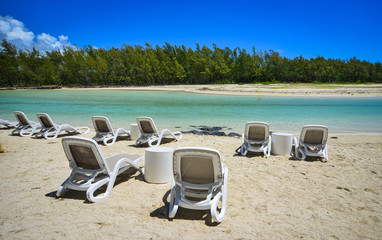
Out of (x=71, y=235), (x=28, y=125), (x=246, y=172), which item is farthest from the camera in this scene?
(x=28, y=125)

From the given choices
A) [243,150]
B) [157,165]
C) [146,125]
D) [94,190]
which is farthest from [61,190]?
[243,150]

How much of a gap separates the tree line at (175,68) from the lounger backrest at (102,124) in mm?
49816

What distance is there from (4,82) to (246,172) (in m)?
79.7

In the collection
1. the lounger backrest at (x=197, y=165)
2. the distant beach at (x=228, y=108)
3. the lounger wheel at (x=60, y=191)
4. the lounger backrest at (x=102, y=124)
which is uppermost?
the lounger backrest at (x=197, y=165)

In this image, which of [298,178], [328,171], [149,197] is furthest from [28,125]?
[328,171]

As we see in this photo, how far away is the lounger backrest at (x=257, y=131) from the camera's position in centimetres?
600

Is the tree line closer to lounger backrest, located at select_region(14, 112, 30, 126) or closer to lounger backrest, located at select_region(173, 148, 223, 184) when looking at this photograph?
lounger backrest, located at select_region(14, 112, 30, 126)

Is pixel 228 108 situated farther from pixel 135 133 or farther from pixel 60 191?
pixel 60 191

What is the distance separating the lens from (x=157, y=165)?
4.21 meters

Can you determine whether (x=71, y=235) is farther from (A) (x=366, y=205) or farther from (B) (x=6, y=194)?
(A) (x=366, y=205)

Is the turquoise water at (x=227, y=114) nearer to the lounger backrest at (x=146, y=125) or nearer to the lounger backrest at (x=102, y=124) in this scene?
the lounger backrest at (x=146, y=125)

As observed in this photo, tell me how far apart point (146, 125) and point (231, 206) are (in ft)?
14.7

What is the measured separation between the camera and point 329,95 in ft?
105

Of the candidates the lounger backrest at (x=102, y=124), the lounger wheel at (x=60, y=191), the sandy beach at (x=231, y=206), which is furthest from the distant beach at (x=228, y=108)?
the lounger wheel at (x=60, y=191)
